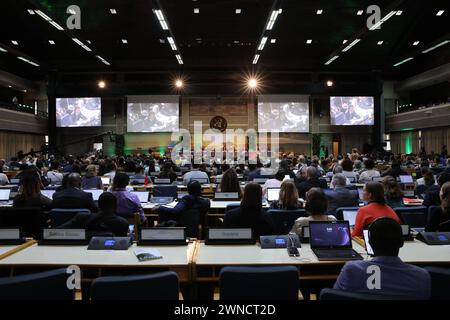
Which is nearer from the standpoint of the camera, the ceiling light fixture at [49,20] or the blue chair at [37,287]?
the blue chair at [37,287]

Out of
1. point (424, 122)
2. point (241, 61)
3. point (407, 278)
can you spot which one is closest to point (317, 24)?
point (241, 61)

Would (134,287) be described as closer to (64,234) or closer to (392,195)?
(64,234)

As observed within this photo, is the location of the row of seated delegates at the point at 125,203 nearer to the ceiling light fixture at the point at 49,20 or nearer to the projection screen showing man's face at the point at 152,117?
the ceiling light fixture at the point at 49,20

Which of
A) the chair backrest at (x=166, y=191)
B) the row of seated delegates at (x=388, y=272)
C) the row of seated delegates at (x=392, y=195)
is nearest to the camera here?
the row of seated delegates at (x=388, y=272)

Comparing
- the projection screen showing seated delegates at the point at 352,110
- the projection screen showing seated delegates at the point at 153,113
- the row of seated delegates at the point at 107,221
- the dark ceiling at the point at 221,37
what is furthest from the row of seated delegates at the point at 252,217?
the projection screen showing seated delegates at the point at 352,110

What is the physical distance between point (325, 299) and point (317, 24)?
1476cm

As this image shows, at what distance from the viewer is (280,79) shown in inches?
923

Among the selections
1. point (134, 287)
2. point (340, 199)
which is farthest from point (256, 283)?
point (340, 199)

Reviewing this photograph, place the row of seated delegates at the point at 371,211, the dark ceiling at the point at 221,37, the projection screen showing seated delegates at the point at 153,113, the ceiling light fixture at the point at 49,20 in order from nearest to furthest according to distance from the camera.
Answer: the row of seated delegates at the point at 371,211 < the ceiling light fixture at the point at 49,20 < the dark ceiling at the point at 221,37 < the projection screen showing seated delegates at the point at 153,113

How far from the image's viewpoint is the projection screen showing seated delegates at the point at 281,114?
71.0 feet

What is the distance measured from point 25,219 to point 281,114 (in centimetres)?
1816

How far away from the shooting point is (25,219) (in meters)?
4.62

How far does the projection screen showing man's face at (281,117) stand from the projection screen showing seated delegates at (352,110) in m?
1.71

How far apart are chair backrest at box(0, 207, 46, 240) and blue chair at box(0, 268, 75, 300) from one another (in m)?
2.77
